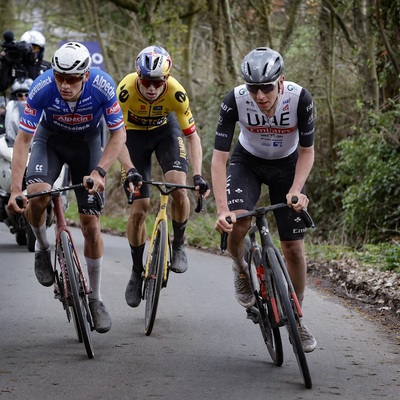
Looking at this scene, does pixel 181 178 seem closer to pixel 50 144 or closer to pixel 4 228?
pixel 50 144

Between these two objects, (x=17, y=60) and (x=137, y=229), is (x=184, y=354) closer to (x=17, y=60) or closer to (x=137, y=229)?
(x=137, y=229)

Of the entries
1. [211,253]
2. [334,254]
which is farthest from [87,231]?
[211,253]

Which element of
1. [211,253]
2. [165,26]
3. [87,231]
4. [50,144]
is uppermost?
[165,26]

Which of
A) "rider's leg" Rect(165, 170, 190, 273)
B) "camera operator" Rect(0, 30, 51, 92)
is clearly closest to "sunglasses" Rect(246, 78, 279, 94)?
"rider's leg" Rect(165, 170, 190, 273)

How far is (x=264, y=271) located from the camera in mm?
7031

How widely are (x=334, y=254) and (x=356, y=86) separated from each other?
21.3 ft

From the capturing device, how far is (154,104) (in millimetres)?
9328

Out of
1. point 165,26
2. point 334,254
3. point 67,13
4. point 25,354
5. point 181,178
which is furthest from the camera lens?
point 67,13

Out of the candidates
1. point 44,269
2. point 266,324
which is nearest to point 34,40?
point 44,269

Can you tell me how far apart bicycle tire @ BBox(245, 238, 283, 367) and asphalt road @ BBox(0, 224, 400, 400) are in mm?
93

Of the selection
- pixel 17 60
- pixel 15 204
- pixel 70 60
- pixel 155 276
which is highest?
pixel 17 60

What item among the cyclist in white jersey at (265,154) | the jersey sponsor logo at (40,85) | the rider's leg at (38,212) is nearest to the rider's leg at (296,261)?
the cyclist in white jersey at (265,154)

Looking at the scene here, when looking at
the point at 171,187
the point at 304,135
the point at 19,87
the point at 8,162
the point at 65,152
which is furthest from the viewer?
the point at 19,87

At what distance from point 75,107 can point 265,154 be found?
145 centimetres
